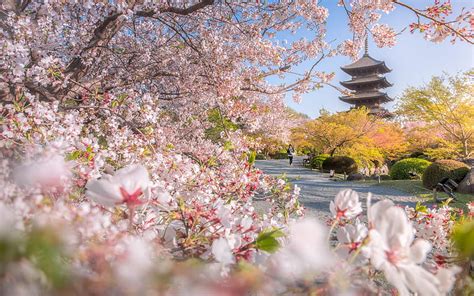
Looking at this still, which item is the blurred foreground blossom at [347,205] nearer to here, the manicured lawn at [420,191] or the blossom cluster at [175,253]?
the blossom cluster at [175,253]

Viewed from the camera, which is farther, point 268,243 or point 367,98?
point 367,98

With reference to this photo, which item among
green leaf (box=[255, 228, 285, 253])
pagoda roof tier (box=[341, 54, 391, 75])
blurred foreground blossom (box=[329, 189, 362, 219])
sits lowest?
green leaf (box=[255, 228, 285, 253])

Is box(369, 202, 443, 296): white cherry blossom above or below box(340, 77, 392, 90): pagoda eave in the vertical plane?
below

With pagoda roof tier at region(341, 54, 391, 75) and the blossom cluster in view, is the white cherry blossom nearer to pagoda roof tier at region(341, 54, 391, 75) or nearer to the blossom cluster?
the blossom cluster

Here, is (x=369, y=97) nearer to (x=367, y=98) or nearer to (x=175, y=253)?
(x=367, y=98)

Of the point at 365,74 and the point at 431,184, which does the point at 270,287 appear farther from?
the point at 365,74

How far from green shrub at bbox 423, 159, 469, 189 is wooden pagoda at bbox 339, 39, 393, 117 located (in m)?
22.4

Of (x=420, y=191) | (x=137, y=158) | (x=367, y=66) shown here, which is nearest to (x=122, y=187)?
(x=137, y=158)

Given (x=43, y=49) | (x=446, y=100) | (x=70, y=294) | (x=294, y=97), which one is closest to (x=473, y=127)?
(x=446, y=100)

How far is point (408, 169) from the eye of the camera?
15.2 meters

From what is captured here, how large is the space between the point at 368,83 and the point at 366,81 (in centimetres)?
46

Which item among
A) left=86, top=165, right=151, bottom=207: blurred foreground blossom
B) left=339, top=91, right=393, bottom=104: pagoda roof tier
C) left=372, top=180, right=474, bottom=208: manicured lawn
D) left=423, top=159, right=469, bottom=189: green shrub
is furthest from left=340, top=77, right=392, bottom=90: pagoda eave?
left=86, top=165, right=151, bottom=207: blurred foreground blossom

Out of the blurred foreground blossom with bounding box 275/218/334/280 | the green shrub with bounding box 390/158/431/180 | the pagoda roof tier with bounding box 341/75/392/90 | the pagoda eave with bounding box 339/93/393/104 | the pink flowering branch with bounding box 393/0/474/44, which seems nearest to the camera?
the blurred foreground blossom with bounding box 275/218/334/280

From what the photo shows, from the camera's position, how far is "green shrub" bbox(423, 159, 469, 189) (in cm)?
1153
